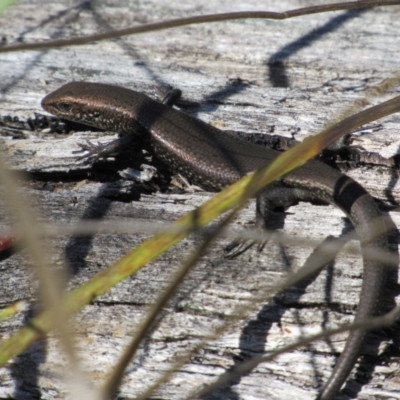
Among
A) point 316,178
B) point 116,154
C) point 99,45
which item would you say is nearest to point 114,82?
point 99,45

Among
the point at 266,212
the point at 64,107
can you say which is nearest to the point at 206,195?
the point at 266,212

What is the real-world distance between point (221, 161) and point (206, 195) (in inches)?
14.6

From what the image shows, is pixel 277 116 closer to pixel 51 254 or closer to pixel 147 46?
pixel 147 46

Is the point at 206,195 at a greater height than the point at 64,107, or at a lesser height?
lesser

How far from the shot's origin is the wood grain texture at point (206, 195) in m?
2.20

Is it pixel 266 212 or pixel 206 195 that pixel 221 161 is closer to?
pixel 206 195

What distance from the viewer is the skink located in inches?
89.1

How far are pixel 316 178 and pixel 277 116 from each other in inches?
18.8

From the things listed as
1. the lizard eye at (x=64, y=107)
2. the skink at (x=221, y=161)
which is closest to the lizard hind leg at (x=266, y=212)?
the skink at (x=221, y=161)

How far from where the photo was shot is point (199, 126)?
338 cm

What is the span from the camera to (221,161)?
3.27 meters

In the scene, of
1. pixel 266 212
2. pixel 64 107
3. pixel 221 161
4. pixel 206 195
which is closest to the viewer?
pixel 266 212

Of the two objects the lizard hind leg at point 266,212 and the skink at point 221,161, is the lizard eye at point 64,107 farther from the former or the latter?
the lizard hind leg at point 266,212

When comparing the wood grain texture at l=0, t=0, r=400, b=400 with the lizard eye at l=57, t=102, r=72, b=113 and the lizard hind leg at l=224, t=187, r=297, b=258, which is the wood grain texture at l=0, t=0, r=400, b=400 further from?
the lizard eye at l=57, t=102, r=72, b=113
